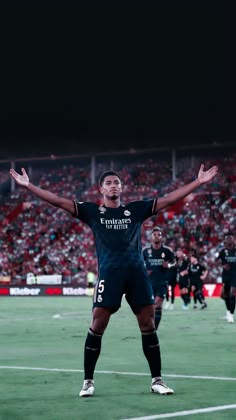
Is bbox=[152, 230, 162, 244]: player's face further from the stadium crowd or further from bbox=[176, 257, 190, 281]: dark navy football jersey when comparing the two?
the stadium crowd

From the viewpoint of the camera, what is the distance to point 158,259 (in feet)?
60.8

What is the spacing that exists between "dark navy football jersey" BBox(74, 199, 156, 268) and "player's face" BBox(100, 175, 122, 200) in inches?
5.8

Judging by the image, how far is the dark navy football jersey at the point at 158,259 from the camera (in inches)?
728

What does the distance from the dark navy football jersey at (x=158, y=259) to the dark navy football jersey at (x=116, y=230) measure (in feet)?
31.4

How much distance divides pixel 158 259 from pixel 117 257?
9.84 metres

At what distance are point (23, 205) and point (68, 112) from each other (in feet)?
35.5

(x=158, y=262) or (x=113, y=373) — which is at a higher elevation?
(x=158, y=262)

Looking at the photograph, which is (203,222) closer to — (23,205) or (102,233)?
(23,205)

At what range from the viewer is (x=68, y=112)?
4919cm

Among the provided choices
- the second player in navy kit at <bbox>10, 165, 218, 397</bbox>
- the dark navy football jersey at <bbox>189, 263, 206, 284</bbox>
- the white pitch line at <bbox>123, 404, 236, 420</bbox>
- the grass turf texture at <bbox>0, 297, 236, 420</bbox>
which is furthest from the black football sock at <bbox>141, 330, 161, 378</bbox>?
the dark navy football jersey at <bbox>189, 263, 206, 284</bbox>

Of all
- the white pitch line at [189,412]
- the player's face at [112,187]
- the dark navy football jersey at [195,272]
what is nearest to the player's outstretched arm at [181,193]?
the player's face at [112,187]

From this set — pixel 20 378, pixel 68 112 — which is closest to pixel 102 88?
pixel 68 112

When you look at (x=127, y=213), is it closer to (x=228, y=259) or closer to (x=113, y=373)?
(x=113, y=373)

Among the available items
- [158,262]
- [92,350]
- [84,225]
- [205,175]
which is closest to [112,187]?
[205,175]
